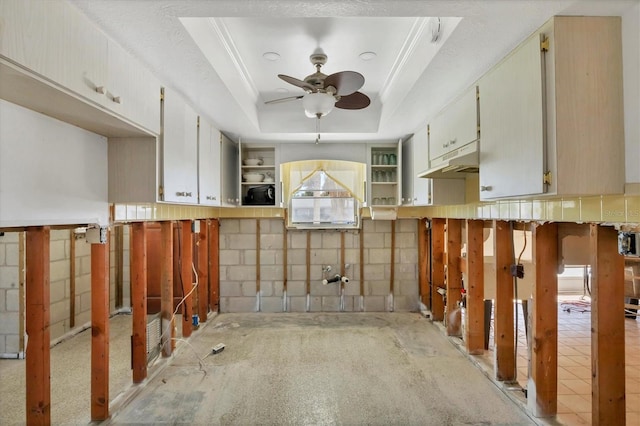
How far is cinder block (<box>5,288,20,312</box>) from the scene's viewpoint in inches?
132

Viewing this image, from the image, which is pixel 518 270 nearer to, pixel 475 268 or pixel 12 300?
pixel 475 268

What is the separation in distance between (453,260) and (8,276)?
5.02 metres

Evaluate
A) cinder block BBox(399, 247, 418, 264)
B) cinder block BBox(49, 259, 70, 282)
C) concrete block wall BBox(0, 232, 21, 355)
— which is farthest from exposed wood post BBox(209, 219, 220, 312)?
Result: cinder block BBox(399, 247, 418, 264)

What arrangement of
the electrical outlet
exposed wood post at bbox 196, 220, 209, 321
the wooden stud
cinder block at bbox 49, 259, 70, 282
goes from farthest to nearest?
exposed wood post at bbox 196, 220, 209, 321, the wooden stud, cinder block at bbox 49, 259, 70, 282, the electrical outlet

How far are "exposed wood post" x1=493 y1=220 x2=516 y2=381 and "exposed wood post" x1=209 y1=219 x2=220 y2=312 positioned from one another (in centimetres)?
360

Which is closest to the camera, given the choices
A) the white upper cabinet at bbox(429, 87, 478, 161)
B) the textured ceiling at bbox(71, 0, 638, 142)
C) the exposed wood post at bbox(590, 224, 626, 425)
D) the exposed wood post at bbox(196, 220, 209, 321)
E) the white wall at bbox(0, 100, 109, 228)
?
the textured ceiling at bbox(71, 0, 638, 142)

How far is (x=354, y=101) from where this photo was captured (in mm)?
2260

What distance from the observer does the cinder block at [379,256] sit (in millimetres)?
4668

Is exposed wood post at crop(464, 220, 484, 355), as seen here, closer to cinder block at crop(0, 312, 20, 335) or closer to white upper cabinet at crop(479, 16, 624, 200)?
white upper cabinet at crop(479, 16, 624, 200)

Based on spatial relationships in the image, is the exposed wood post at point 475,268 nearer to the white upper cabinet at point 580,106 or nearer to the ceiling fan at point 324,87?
the white upper cabinet at point 580,106

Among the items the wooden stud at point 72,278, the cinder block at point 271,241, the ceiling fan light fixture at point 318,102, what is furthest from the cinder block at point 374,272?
the wooden stud at point 72,278

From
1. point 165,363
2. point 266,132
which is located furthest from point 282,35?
point 165,363

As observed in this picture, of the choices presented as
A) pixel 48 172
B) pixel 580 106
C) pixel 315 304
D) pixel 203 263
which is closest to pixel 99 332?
pixel 48 172

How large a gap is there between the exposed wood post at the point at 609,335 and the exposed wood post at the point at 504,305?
2.91 ft
